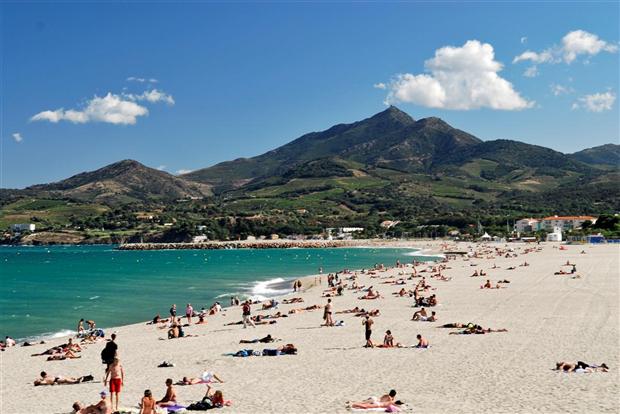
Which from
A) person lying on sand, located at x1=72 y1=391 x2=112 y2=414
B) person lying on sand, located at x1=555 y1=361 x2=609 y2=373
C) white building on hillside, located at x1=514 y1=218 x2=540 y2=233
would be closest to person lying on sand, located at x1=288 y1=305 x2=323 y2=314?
person lying on sand, located at x1=555 y1=361 x2=609 y2=373

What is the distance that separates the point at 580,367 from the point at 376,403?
237 inches

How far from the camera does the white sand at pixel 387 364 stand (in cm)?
1230

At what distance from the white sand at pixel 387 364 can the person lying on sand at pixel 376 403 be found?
29 centimetres

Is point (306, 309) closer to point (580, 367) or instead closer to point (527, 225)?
point (580, 367)

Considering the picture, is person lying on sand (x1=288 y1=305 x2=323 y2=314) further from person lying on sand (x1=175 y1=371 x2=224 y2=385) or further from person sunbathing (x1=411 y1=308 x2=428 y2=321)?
person lying on sand (x1=175 y1=371 x2=224 y2=385)

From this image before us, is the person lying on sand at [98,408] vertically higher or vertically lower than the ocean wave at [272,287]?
higher

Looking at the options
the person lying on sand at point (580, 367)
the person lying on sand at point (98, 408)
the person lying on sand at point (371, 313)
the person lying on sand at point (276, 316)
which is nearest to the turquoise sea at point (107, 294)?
the person lying on sand at point (276, 316)

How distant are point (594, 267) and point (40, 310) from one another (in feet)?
138

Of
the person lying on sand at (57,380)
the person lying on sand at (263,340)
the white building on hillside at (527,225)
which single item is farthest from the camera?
the white building on hillside at (527,225)

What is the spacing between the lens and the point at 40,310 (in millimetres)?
36812

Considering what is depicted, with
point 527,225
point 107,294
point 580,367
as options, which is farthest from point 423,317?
point 527,225

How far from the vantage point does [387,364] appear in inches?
626

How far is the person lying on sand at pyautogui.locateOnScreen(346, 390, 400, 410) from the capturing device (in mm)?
11461

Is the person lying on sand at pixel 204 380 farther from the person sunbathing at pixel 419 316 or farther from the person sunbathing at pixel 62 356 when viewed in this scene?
the person sunbathing at pixel 419 316
